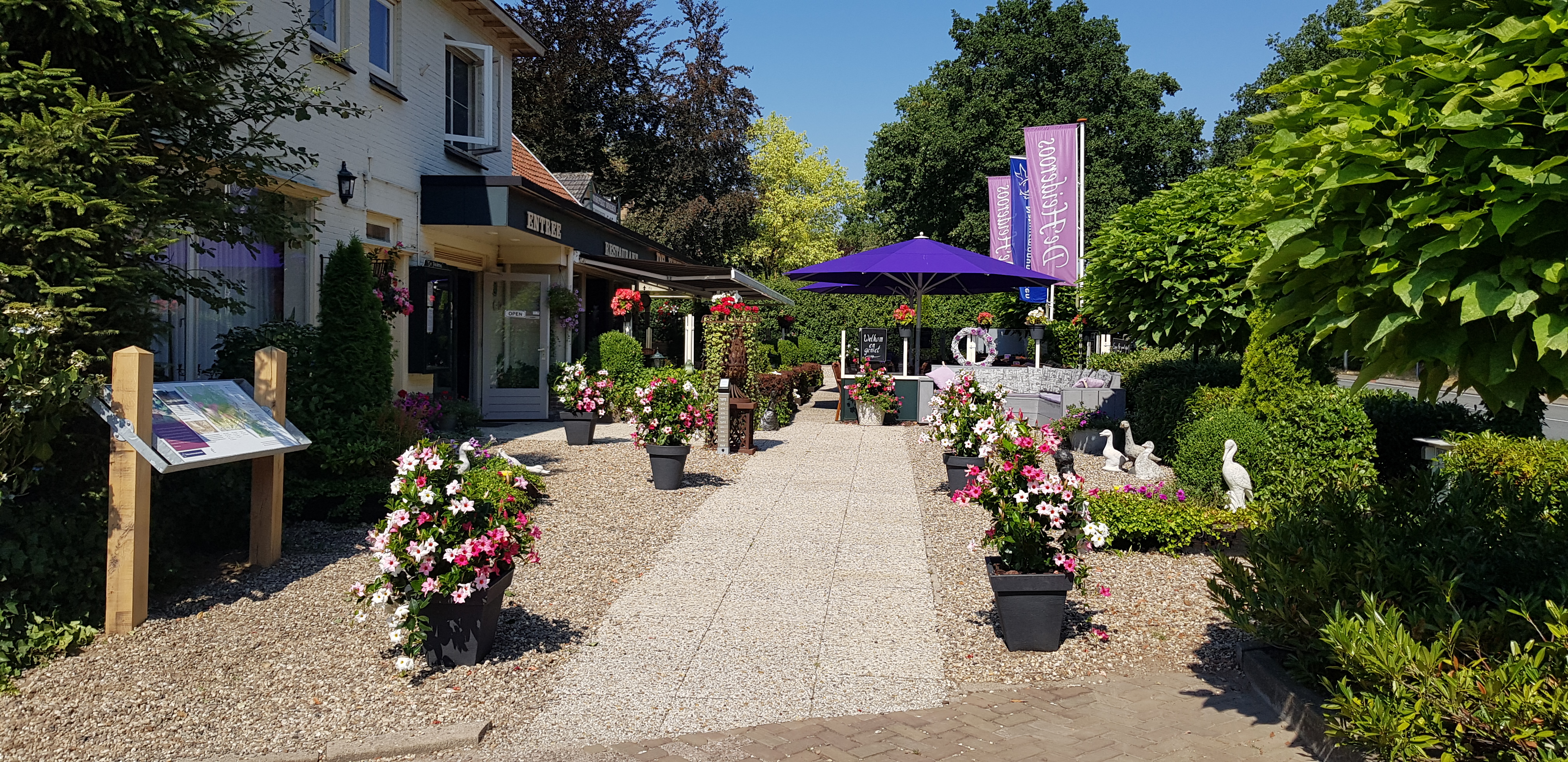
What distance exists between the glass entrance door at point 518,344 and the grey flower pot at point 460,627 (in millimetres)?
10269

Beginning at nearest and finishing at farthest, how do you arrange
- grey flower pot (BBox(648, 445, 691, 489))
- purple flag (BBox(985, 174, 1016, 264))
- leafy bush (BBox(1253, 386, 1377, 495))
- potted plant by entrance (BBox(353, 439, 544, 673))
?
potted plant by entrance (BBox(353, 439, 544, 673))
leafy bush (BBox(1253, 386, 1377, 495))
grey flower pot (BBox(648, 445, 691, 489))
purple flag (BBox(985, 174, 1016, 264))

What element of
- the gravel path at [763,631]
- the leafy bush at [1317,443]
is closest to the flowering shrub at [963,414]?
the gravel path at [763,631]

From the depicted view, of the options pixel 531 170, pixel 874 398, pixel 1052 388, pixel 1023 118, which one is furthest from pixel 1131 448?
pixel 1023 118

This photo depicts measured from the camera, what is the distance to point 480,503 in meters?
4.61

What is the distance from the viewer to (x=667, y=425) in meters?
9.24

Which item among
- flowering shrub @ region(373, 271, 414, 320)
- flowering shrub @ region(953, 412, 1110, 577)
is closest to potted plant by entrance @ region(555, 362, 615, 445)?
flowering shrub @ region(373, 271, 414, 320)

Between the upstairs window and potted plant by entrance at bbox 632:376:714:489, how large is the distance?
505 centimetres

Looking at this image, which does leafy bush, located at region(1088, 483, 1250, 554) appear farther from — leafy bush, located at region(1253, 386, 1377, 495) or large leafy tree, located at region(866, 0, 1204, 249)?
large leafy tree, located at region(866, 0, 1204, 249)

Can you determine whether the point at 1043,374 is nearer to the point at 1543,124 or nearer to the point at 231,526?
the point at 231,526

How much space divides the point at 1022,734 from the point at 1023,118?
103 ft

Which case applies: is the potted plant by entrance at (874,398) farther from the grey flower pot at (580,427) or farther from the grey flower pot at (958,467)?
the grey flower pot at (958,467)

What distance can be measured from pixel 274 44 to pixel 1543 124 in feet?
22.2

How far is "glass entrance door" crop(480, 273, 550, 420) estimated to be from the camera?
14.5 metres

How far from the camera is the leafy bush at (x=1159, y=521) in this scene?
676 cm
